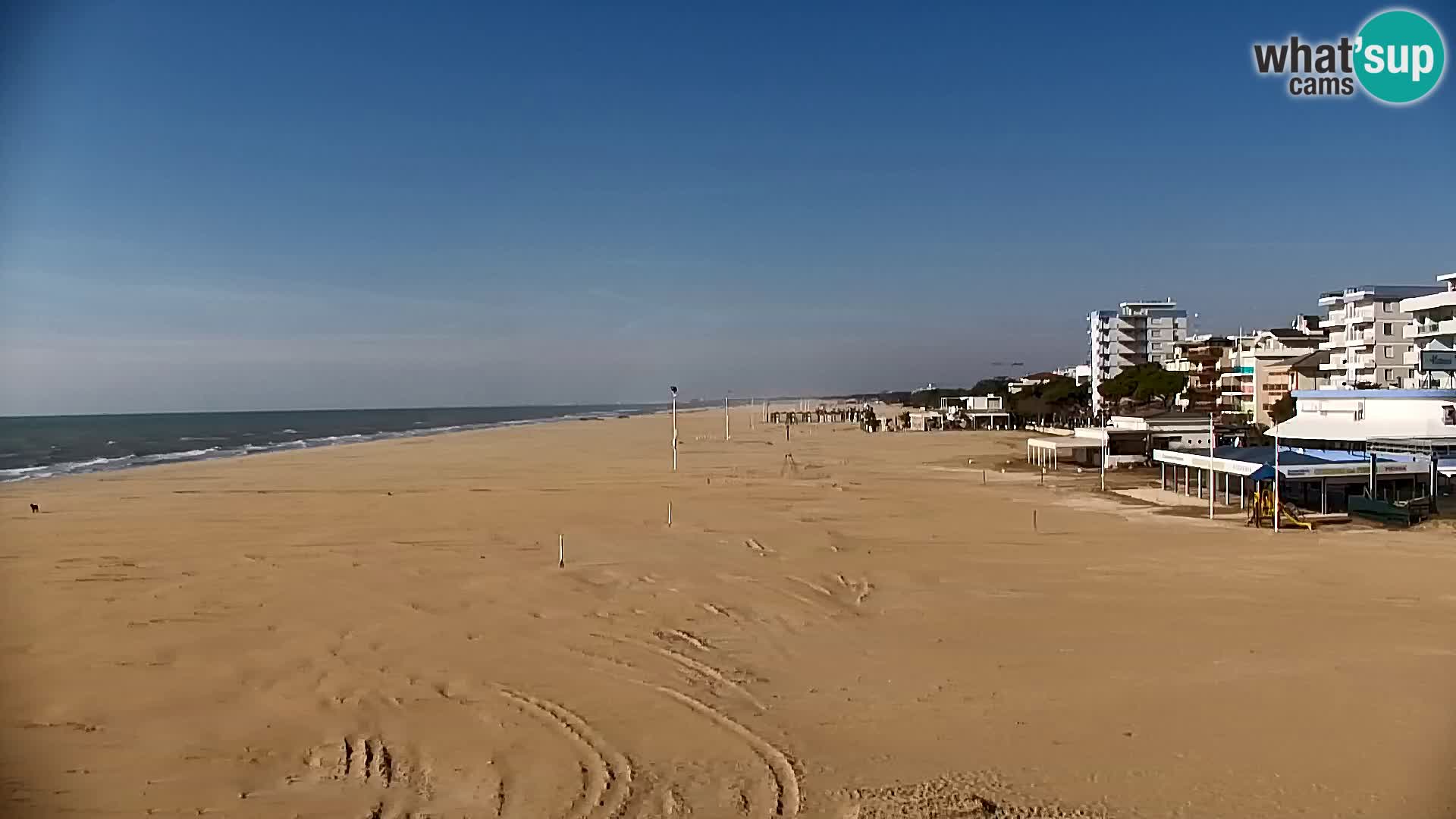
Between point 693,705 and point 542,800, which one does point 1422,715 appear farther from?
point 542,800

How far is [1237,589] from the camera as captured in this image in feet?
46.3

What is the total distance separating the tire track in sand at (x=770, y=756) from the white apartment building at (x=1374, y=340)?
163 feet

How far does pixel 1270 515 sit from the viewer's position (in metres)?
21.3

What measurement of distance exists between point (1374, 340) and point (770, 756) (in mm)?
52979

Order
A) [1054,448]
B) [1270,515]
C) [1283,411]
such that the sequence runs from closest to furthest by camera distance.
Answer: [1270,515] < [1054,448] < [1283,411]

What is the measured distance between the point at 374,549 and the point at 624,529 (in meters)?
5.35

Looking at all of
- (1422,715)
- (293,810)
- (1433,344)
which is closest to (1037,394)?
(1433,344)

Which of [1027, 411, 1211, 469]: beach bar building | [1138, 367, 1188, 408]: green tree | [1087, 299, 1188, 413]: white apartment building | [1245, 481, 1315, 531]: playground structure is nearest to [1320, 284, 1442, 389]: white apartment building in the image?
[1138, 367, 1188, 408]: green tree

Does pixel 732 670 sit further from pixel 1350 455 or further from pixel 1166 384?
pixel 1166 384

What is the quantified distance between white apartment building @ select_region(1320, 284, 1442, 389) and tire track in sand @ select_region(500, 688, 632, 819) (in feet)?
167

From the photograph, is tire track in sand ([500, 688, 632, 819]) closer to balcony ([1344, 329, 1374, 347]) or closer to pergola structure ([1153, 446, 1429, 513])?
pergola structure ([1153, 446, 1429, 513])

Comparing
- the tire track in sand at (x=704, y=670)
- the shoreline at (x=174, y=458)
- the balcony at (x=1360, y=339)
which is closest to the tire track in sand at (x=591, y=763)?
the tire track in sand at (x=704, y=670)

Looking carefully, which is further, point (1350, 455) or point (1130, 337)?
point (1130, 337)

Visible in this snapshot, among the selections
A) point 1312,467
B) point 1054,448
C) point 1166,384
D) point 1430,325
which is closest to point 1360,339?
point 1430,325
